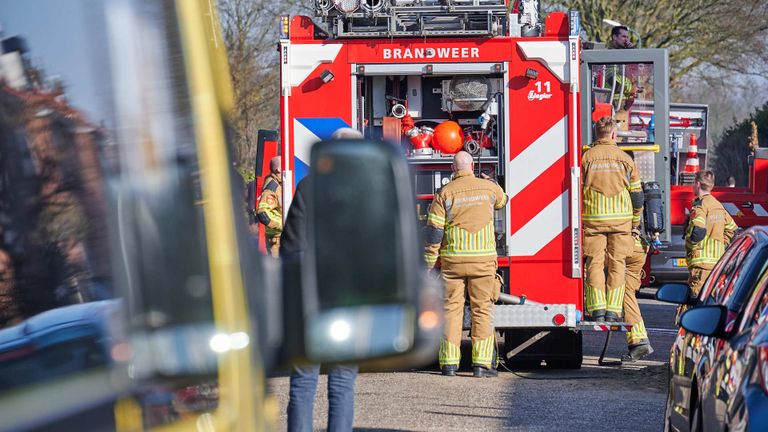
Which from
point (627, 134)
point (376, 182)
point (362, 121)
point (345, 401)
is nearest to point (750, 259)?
point (345, 401)

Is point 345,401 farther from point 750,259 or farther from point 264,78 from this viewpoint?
point 264,78

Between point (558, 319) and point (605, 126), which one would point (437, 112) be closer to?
point (605, 126)

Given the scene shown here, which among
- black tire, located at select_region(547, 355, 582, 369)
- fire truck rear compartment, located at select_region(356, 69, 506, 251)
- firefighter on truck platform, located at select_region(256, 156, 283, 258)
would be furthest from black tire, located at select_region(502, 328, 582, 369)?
firefighter on truck platform, located at select_region(256, 156, 283, 258)

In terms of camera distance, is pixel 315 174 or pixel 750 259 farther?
pixel 750 259

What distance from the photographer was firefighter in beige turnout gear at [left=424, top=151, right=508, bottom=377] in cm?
949

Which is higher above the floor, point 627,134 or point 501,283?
point 627,134

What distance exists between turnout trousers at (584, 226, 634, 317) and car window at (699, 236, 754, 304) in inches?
164

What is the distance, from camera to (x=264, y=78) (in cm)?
1168

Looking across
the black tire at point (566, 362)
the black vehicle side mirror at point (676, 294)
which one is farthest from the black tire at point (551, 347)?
the black vehicle side mirror at point (676, 294)

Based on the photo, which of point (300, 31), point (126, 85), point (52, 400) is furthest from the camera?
point (300, 31)

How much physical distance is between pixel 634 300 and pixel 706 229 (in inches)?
55.4

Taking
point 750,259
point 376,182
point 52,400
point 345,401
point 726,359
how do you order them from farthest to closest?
point 345,401 → point 750,259 → point 726,359 → point 376,182 → point 52,400

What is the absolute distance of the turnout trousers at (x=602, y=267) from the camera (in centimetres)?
1038

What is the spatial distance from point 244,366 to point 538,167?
7.90 meters
